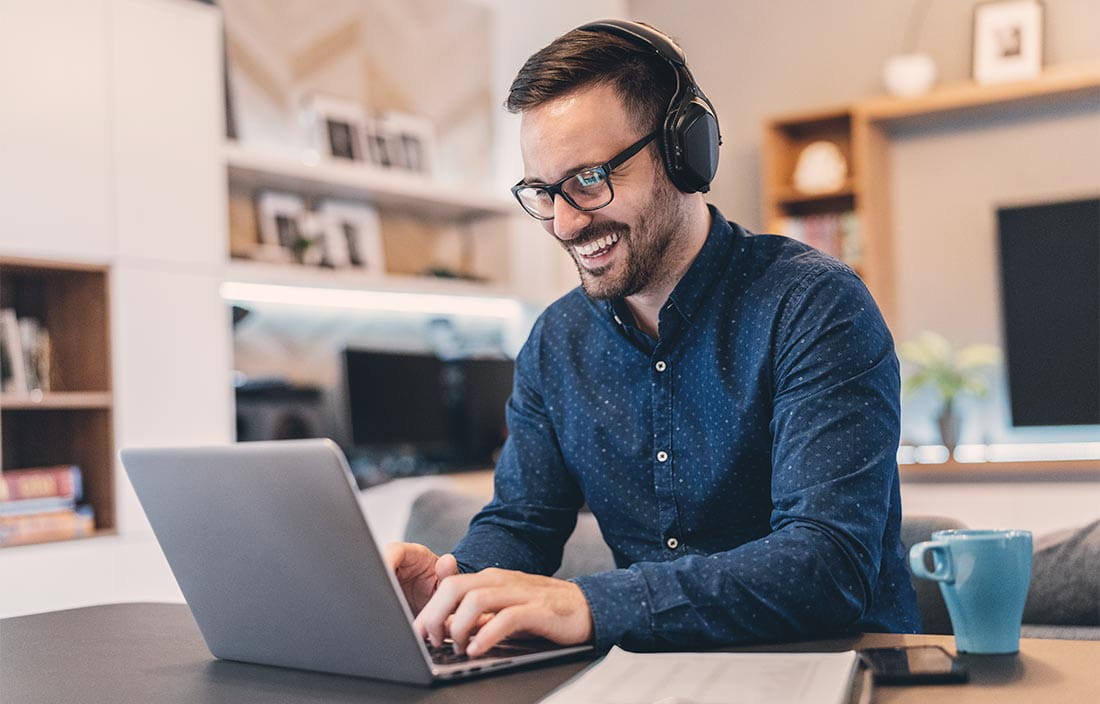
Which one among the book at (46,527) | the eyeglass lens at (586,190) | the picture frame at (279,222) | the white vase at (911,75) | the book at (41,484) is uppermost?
the white vase at (911,75)

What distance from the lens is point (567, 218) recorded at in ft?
4.64

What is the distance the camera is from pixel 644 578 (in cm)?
106

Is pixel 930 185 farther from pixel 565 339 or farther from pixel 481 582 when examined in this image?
pixel 481 582

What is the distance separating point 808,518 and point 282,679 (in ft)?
1.69

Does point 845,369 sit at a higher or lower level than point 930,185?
lower

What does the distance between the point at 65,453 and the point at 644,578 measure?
2.84 m

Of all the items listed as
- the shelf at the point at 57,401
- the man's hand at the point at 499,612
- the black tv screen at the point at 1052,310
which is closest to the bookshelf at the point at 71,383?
the shelf at the point at 57,401

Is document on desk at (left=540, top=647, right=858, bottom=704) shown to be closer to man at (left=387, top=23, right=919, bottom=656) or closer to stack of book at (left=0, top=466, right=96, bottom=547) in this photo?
man at (left=387, top=23, right=919, bottom=656)

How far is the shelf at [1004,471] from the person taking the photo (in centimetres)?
397

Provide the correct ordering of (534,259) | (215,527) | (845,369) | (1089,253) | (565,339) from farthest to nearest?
1. (534,259)
2. (1089,253)
3. (565,339)
4. (845,369)
5. (215,527)

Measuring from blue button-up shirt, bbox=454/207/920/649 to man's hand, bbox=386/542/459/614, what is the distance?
0.16 metres

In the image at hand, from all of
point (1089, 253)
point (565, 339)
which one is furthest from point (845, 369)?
point (1089, 253)

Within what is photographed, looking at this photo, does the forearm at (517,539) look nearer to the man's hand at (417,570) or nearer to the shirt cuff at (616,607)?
the man's hand at (417,570)

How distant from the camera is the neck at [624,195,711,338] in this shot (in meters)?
1.49
